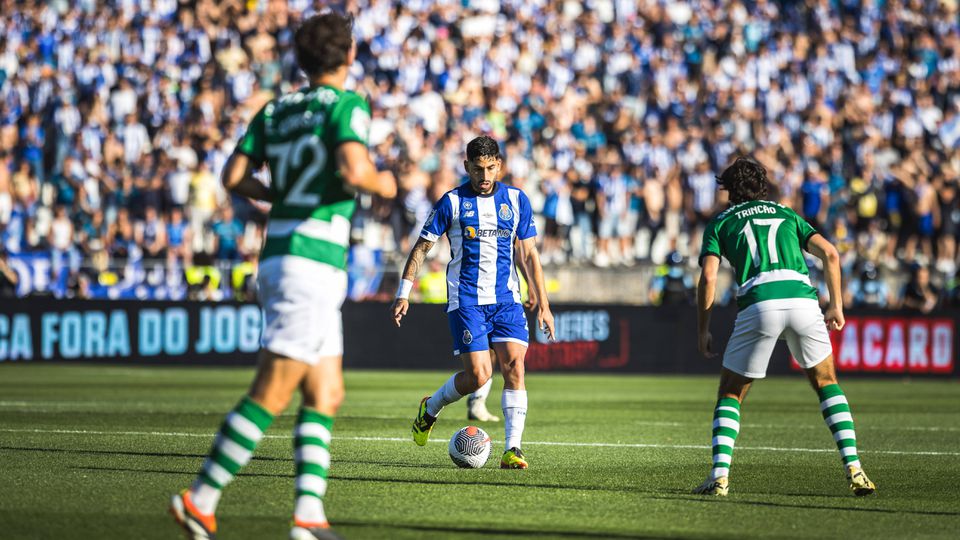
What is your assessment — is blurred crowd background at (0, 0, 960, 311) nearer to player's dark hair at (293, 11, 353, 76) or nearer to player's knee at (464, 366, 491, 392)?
player's knee at (464, 366, 491, 392)

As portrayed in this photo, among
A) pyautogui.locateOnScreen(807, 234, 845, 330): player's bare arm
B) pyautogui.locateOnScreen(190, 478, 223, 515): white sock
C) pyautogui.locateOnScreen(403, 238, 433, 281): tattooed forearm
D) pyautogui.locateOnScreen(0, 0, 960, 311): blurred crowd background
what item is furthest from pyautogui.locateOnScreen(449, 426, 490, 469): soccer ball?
pyautogui.locateOnScreen(0, 0, 960, 311): blurred crowd background

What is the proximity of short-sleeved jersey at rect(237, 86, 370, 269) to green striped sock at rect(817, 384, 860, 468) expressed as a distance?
4119 millimetres

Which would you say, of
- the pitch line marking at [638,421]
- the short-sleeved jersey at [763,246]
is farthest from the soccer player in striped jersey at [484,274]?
the pitch line marking at [638,421]

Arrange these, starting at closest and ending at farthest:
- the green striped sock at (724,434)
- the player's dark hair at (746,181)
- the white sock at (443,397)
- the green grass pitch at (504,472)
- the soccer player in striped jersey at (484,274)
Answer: the green grass pitch at (504,472) < the green striped sock at (724,434) < the player's dark hair at (746,181) < the soccer player in striped jersey at (484,274) < the white sock at (443,397)

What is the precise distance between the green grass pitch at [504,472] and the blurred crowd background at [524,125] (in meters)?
7.04

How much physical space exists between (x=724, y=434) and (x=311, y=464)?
11.6 feet

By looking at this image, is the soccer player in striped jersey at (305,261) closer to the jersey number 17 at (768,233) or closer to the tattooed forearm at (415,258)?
the jersey number 17 at (768,233)

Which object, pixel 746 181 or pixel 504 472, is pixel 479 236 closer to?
pixel 504 472

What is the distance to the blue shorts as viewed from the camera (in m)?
11.4

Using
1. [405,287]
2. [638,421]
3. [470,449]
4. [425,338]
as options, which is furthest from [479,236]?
[425,338]

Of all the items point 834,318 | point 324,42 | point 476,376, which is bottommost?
point 476,376

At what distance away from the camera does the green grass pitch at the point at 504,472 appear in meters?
7.89

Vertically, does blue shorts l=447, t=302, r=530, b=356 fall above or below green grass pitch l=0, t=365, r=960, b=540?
above

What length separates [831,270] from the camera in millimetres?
9289
